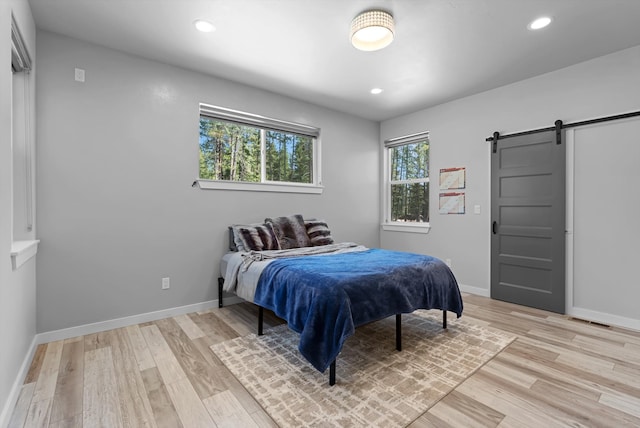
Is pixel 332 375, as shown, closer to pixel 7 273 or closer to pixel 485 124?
pixel 7 273

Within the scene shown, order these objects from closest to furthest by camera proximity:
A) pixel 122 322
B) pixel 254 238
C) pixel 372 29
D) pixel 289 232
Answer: pixel 372 29 → pixel 122 322 → pixel 254 238 → pixel 289 232

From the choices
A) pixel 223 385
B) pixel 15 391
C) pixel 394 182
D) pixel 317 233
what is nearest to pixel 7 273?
pixel 15 391

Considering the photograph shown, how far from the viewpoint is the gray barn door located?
10.7 ft

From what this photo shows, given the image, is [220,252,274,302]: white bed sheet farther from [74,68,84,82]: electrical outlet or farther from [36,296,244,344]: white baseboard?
[74,68,84,82]: electrical outlet

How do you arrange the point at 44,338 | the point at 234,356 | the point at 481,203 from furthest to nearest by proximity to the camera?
the point at 481,203 → the point at 44,338 → the point at 234,356

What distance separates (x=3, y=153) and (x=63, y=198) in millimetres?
1228

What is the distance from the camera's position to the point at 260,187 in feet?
12.3

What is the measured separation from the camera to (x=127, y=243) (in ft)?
9.45

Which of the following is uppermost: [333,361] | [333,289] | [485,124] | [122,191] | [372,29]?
[372,29]

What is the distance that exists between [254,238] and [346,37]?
216 cm

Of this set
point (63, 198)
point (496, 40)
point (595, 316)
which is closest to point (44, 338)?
point (63, 198)

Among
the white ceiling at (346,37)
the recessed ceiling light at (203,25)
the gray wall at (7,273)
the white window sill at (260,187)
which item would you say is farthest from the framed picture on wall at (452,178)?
the gray wall at (7,273)

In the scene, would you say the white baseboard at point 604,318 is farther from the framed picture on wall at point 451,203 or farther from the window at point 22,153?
the window at point 22,153

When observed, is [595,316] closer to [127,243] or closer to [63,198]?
[127,243]
